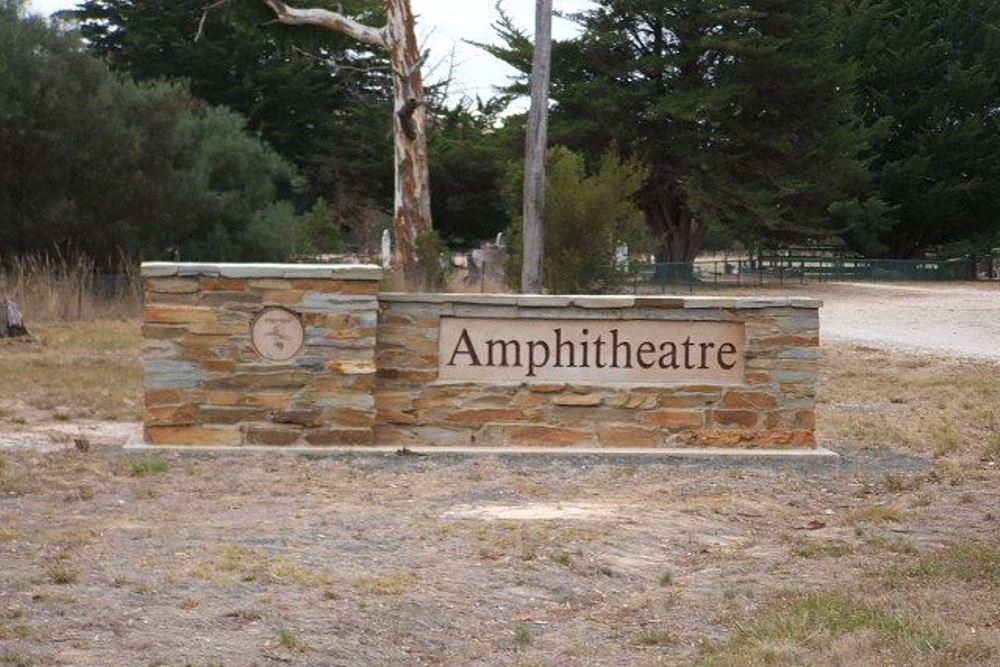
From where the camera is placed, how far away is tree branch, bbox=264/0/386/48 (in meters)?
29.2

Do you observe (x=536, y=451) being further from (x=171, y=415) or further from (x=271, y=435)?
(x=171, y=415)

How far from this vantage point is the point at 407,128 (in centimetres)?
2922

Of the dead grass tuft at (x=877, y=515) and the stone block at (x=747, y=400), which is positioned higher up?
the stone block at (x=747, y=400)

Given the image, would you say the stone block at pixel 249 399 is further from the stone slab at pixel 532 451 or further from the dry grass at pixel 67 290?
the dry grass at pixel 67 290

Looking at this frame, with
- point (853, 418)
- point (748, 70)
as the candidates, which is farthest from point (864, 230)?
point (853, 418)

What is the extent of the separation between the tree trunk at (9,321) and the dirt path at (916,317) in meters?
11.5

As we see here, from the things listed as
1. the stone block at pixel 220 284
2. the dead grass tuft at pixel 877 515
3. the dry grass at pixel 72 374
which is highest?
the stone block at pixel 220 284

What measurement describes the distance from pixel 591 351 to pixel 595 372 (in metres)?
0.15

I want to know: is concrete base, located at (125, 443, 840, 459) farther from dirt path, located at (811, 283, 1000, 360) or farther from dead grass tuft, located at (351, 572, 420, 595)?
dirt path, located at (811, 283, 1000, 360)

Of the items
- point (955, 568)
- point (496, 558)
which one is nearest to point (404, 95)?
point (496, 558)

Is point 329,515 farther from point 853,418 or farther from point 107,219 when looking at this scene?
point 107,219

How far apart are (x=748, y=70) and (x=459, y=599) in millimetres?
36570

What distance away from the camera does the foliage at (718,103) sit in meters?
41.8

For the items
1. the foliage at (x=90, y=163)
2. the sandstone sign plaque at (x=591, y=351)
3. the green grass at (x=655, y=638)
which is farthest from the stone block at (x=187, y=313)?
the foliage at (x=90, y=163)
